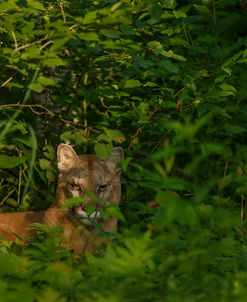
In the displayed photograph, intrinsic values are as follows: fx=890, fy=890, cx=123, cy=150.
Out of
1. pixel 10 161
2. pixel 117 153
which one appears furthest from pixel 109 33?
pixel 10 161

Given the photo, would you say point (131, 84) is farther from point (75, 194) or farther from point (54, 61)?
point (54, 61)

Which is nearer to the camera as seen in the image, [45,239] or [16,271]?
[16,271]

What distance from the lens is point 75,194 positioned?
8953 mm

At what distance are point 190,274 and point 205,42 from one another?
4357 millimetres

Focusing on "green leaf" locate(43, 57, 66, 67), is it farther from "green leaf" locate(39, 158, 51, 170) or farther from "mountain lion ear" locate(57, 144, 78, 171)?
"green leaf" locate(39, 158, 51, 170)

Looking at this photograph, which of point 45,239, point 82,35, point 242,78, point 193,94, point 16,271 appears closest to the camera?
point 16,271

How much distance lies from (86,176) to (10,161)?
0.82 m

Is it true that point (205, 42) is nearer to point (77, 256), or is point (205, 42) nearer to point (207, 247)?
point (77, 256)

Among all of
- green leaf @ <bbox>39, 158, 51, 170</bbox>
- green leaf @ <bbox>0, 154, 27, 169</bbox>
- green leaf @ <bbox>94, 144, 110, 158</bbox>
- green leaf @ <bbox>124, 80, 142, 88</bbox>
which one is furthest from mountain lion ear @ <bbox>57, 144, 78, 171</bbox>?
green leaf @ <bbox>94, 144, 110, 158</bbox>

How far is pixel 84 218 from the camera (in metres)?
8.45

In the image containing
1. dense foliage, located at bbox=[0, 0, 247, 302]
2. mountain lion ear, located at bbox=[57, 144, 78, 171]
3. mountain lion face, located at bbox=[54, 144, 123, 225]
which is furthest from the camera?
mountain lion ear, located at bbox=[57, 144, 78, 171]

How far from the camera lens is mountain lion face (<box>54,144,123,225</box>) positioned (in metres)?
9.03

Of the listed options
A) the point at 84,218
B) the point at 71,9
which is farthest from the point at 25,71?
the point at 84,218

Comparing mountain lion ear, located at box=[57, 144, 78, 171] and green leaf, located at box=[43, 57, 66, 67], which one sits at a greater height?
green leaf, located at box=[43, 57, 66, 67]
